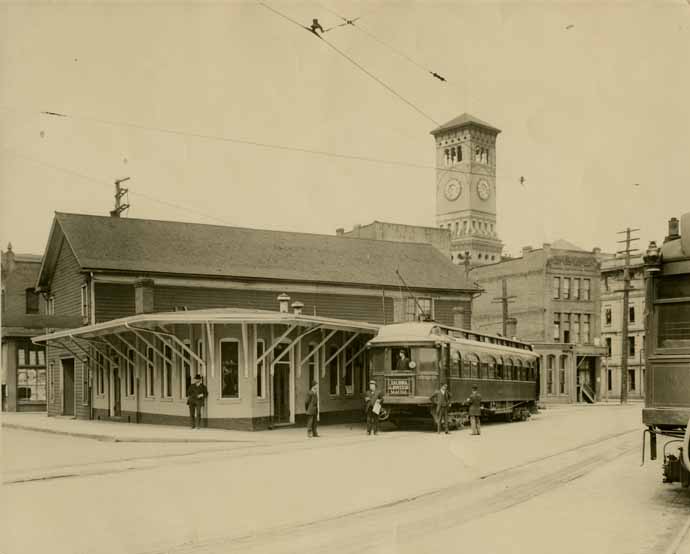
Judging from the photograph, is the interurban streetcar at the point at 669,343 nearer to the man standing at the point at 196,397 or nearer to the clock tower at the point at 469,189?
the man standing at the point at 196,397

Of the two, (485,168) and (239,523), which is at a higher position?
(485,168)

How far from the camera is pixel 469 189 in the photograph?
13700cm

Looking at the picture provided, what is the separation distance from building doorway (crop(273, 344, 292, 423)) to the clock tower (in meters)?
105

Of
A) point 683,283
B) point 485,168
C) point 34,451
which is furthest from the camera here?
point 485,168

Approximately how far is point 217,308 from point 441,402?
10.2m

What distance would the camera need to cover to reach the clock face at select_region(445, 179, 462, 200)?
458 feet

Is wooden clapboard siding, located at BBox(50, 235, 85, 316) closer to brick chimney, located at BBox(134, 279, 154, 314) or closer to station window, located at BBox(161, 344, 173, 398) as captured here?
brick chimney, located at BBox(134, 279, 154, 314)

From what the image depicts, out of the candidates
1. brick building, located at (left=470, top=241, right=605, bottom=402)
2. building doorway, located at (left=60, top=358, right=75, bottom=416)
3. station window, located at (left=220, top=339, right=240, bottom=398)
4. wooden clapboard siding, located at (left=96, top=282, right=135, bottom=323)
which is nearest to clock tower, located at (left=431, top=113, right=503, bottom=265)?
brick building, located at (left=470, top=241, right=605, bottom=402)

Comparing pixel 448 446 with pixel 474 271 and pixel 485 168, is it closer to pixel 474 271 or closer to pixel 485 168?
pixel 474 271

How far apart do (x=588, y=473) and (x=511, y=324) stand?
2928 cm

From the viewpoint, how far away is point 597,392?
5619 cm

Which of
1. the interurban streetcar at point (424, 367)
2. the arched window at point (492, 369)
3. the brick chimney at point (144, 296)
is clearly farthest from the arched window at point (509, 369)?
the brick chimney at point (144, 296)

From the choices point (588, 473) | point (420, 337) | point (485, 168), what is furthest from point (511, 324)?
point (485, 168)

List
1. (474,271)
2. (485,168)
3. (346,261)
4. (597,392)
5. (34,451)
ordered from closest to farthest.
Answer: (34,451) < (346,261) < (597,392) < (474,271) < (485,168)
